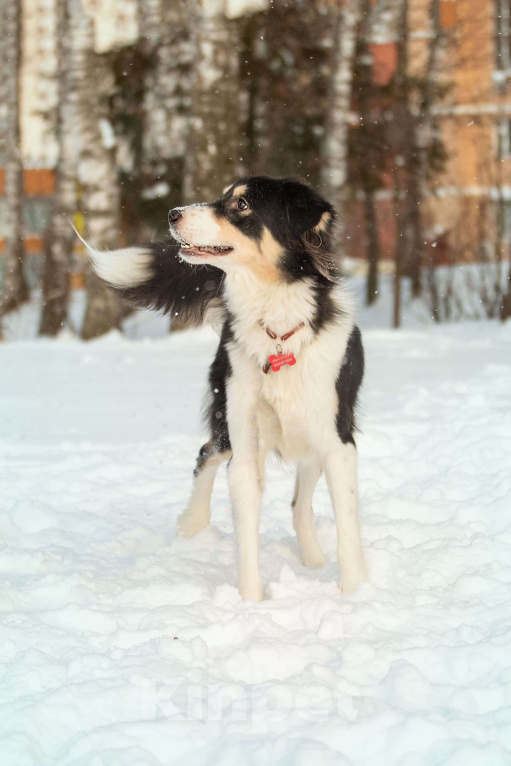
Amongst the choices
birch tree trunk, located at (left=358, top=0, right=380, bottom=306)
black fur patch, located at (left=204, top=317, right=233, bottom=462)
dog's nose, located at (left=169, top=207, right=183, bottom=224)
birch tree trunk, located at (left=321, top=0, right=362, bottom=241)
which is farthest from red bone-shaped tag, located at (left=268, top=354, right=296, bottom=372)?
birch tree trunk, located at (left=358, top=0, right=380, bottom=306)

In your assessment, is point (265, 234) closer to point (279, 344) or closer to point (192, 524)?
point (279, 344)

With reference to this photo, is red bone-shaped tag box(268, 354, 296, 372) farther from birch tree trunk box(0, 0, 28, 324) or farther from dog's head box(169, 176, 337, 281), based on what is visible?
birch tree trunk box(0, 0, 28, 324)

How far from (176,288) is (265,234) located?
93cm

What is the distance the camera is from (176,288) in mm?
4613

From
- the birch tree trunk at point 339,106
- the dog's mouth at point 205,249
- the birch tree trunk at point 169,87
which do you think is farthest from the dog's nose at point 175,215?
the birch tree trunk at point 169,87

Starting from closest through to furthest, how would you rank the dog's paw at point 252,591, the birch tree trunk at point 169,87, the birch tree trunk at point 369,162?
the dog's paw at point 252,591 → the birch tree trunk at point 169,87 → the birch tree trunk at point 369,162

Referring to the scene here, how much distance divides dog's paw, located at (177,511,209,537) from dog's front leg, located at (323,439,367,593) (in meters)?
1.03

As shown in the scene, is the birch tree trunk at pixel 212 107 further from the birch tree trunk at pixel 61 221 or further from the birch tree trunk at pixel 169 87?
the birch tree trunk at pixel 169 87

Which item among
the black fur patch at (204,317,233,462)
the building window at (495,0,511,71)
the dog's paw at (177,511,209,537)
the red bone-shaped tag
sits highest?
the building window at (495,0,511,71)

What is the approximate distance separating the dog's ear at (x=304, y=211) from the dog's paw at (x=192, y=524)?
165cm

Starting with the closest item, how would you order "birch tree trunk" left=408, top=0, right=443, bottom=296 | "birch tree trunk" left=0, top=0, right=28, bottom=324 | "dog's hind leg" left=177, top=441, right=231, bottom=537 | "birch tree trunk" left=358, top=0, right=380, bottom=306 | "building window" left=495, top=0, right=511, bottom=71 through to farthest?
1. "dog's hind leg" left=177, top=441, right=231, bottom=537
2. "birch tree trunk" left=0, top=0, right=28, bottom=324
3. "building window" left=495, top=0, right=511, bottom=71
4. "birch tree trunk" left=408, top=0, right=443, bottom=296
5. "birch tree trunk" left=358, top=0, right=380, bottom=306

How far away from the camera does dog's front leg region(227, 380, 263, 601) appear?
3.61 metres

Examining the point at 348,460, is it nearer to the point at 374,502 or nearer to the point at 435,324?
the point at 374,502

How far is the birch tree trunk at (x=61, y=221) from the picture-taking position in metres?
13.7
